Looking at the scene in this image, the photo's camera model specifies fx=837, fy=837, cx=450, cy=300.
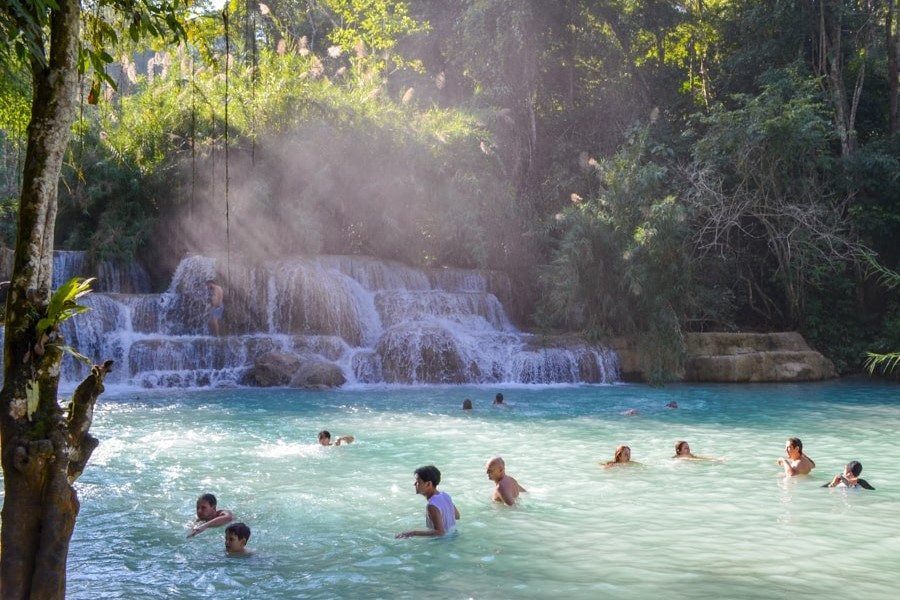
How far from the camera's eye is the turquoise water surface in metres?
6.42

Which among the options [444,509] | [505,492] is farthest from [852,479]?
[444,509]

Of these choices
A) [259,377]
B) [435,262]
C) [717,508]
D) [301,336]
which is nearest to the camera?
[717,508]

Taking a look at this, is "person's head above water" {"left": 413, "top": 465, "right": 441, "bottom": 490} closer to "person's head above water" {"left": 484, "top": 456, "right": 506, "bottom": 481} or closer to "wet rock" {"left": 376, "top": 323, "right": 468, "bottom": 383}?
"person's head above water" {"left": 484, "top": 456, "right": 506, "bottom": 481}

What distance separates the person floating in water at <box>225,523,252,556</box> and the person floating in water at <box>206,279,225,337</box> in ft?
44.4

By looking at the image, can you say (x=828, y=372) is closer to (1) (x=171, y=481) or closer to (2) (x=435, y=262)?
(2) (x=435, y=262)

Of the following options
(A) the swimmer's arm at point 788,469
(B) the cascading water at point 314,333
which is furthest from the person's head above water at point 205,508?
(B) the cascading water at point 314,333

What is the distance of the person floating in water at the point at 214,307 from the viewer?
20.0 meters

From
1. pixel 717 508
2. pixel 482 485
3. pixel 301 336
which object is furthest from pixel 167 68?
pixel 717 508

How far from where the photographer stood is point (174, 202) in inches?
918

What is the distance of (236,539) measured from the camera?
698 cm

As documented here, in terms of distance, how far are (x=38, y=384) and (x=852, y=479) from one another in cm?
851

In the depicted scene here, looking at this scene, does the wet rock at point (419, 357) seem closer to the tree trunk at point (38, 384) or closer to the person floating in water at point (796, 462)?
the person floating in water at point (796, 462)

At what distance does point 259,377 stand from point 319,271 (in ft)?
13.6

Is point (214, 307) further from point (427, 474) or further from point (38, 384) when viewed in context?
point (38, 384)
